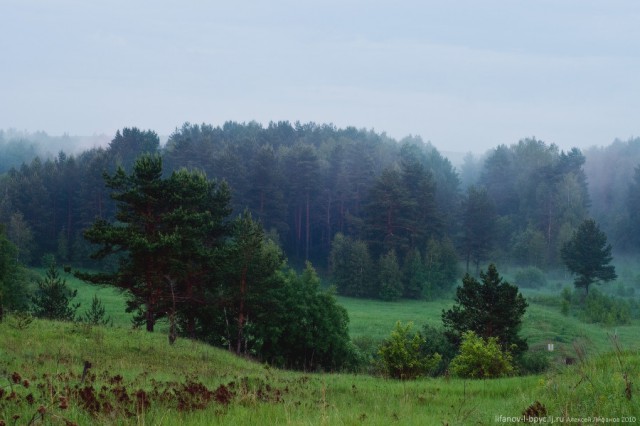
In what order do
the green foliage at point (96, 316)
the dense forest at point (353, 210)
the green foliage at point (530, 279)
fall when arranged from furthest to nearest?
1. the green foliage at point (530, 279)
2. the dense forest at point (353, 210)
3. the green foliage at point (96, 316)

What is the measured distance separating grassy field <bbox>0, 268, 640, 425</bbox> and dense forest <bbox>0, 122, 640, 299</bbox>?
148 feet

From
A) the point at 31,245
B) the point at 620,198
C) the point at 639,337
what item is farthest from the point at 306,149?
the point at 620,198

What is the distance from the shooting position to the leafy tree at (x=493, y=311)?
28.1 metres

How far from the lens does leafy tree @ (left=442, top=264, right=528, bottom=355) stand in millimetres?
28141

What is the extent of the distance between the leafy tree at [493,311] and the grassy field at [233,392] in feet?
46.7

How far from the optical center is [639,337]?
129ft

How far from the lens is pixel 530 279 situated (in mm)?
72750

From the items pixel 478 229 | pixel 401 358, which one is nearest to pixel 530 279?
pixel 478 229

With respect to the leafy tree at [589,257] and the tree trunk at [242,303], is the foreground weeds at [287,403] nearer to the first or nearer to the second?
the tree trunk at [242,303]

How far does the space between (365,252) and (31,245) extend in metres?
43.7

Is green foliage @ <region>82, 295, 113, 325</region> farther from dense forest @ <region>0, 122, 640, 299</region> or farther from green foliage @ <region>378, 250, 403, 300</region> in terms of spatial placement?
green foliage @ <region>378, 250, 403, 300</region>

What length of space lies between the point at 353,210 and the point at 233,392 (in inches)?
3120

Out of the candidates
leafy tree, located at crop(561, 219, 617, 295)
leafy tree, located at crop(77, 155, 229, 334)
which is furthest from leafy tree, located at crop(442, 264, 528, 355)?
leafy tree, located at crop(561, 219, 617, 295)

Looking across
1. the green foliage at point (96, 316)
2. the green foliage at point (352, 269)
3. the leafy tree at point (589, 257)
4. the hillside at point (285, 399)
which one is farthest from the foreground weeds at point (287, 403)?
the green foliage at point (352, 269)
